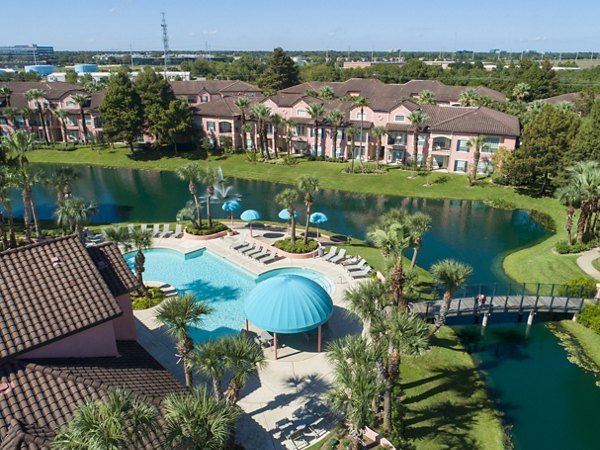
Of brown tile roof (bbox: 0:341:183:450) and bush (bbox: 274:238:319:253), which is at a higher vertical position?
brown tile roof (bbox: 0:341:183:450)

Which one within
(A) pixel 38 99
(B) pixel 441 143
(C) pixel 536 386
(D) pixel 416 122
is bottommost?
(C) pixel 536 386

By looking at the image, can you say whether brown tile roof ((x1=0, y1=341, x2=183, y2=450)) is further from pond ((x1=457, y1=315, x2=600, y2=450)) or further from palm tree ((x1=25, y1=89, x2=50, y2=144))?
palm tree ((x1=25, y1=89, x2=50, y2=144))

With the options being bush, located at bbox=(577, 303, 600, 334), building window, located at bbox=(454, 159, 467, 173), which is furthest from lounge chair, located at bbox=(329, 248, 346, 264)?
building window, located at bbox=(454, 159, 467, 173)

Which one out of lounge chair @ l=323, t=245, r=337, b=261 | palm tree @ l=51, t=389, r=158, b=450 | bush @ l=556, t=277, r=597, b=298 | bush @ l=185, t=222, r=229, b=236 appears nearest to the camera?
palm tree @ l=51, t=389, r=158, b=450

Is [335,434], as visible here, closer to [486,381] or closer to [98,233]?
[486,381]

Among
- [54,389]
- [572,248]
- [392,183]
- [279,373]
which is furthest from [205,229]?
[572,248]

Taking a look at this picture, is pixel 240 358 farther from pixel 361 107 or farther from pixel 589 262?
pixel 361 107
